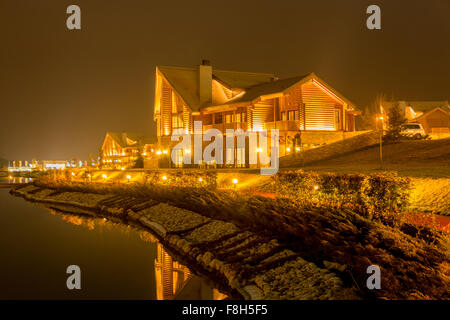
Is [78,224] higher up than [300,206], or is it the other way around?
[300,206]

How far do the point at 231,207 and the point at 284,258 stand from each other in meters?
5.10

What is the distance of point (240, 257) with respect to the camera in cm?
1064

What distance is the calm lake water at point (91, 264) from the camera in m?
10.8

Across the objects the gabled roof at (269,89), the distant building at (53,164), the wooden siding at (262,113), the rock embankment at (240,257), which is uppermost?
the gabled roof at (269,89)

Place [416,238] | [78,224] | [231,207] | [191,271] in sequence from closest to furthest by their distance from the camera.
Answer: [416,238]
[191,271]
[231,207]
[78,224]

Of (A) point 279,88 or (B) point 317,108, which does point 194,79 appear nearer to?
(A) point 279,88

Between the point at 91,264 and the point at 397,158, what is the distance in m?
19.0

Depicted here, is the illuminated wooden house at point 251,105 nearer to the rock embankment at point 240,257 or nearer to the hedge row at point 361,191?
the rock embankment at point 240,257

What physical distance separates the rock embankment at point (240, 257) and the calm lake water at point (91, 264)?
554 mm

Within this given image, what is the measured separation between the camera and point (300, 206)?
12.0 metres

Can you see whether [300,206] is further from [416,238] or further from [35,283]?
[35,283]

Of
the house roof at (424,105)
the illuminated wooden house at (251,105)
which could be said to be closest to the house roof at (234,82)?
the illuminated wooden house at (251,105)
